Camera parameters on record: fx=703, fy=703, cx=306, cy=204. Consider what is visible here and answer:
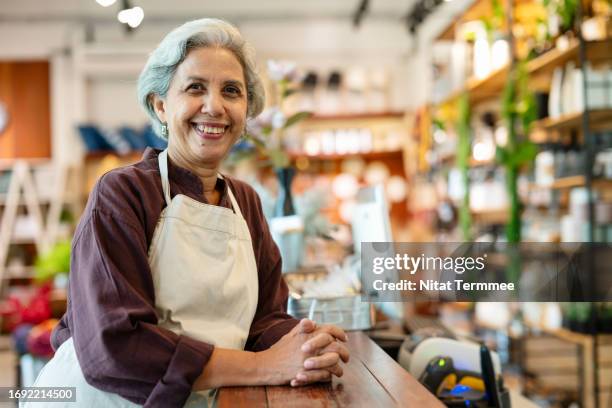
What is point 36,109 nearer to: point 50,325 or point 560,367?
point 50,325

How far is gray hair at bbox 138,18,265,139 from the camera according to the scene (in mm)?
1566

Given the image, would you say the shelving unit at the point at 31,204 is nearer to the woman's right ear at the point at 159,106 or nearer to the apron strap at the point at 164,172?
the woman's right ear at the point at 159,106

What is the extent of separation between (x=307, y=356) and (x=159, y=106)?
2.36 ft

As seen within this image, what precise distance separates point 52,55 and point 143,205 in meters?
7.86

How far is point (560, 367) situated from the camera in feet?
14.9

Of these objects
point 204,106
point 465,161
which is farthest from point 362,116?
point 204,106

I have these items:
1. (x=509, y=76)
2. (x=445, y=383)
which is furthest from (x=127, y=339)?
(x=509, y=76)

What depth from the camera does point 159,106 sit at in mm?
1696

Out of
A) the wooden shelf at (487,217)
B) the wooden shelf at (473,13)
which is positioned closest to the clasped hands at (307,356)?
the wooden shelf at (473,13)

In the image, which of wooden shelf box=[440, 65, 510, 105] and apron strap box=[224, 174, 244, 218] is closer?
apron strap box=[224, 174, 244, 218]

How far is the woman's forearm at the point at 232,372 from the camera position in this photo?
4.42 feet

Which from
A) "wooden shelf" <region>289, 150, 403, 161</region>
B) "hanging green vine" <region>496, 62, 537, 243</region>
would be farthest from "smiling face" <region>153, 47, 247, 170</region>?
"wooden shelf" <region>289, 150, 403, 161</region>

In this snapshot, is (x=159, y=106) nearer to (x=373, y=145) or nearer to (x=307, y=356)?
(x=307, y=356)

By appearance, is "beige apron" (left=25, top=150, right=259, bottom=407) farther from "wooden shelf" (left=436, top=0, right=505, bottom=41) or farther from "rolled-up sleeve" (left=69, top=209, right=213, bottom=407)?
"wooden shelf" (left=436, top=0, right=505, bottom=41)
